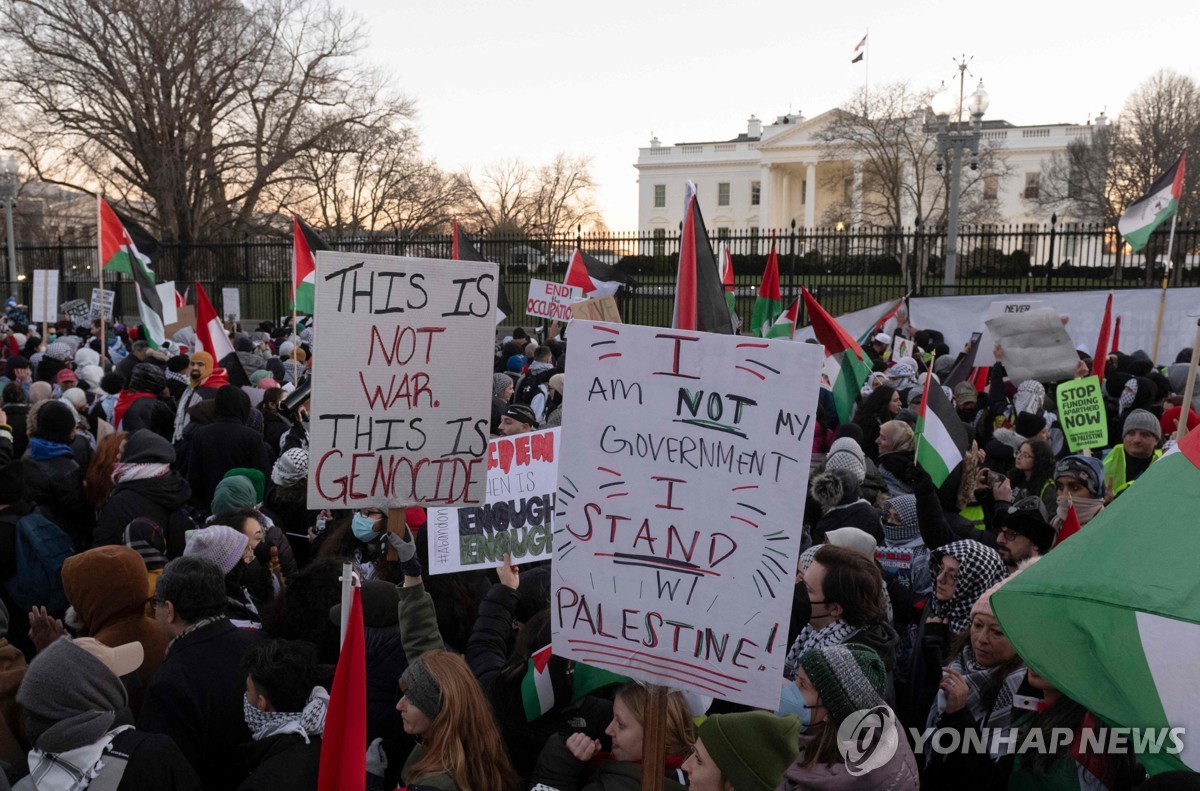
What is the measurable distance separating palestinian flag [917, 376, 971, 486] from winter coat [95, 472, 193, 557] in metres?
4.05

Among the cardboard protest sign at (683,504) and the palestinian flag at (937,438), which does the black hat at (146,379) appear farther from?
the cardboard protest sign at (683,504)

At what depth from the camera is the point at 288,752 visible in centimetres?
292

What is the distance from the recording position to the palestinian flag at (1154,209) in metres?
12.1

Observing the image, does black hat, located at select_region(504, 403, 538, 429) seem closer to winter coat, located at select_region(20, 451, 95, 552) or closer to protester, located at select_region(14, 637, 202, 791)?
winter coat, located at select_region(20, 451, 95, 552)

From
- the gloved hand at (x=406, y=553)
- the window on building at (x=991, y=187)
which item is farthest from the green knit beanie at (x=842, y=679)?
the window on building at (x=991, y=187)

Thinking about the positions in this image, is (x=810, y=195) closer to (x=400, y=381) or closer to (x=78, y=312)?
(x=78, y=312)

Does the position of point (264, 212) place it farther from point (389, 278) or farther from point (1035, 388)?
point (389, 278)

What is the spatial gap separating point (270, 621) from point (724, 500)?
2132 mm

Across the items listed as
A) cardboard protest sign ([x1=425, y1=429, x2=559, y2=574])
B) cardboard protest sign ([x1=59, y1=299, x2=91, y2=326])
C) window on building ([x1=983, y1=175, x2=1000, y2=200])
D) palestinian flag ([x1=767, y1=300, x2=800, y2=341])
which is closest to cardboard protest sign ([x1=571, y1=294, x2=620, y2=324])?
palestinian flag ([x1=767, y1=300, x2=800, y2=341])

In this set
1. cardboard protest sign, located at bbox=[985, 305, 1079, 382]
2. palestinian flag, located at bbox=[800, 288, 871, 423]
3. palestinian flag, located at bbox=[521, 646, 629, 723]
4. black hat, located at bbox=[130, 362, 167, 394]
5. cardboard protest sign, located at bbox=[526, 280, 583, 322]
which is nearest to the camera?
palestinian flag, located at bbox=[521, 646, 629, 723]

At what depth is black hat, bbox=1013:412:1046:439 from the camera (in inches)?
286

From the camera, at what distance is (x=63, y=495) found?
5582 millimetres

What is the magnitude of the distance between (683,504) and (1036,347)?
24.7ft

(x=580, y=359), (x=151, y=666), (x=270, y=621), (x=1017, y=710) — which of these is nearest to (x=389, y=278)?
(x=580, y=359)
